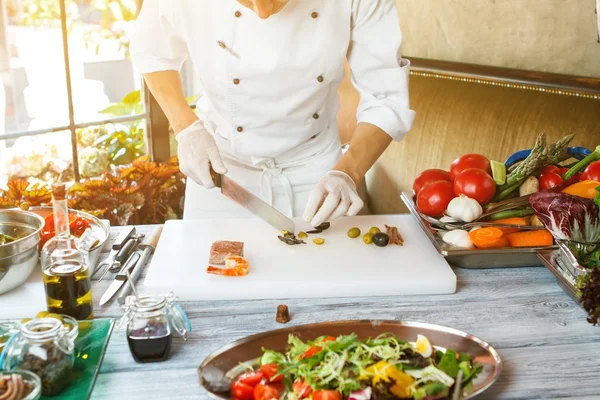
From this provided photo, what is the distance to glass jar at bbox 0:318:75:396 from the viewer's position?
1072 mm

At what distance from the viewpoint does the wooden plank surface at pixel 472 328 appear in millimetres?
1157

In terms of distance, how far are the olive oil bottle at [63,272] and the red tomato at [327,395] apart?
1.78 feet

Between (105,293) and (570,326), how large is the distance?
0.98m

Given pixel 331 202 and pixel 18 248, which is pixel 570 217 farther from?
pixel 18 248

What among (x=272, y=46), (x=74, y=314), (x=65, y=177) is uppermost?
(x=272, y=46)

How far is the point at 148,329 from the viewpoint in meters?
1.20

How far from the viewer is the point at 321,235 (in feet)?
5.83

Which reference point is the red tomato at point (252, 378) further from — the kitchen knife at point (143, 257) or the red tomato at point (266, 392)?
the kitchen knife at point (143, 257)

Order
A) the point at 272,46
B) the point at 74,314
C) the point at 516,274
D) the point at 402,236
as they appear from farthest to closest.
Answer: the point at 272,46
the point at 402,236
the point at 516,274
the point at 74,314

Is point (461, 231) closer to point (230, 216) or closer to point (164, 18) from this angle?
point (230, 216)

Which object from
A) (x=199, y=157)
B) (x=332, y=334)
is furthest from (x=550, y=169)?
(x=199, y=157)

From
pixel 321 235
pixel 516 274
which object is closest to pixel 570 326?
pixel 516 274

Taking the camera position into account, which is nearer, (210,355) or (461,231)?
(210,355)

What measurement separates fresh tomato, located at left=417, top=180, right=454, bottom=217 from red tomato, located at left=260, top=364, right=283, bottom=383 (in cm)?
78
